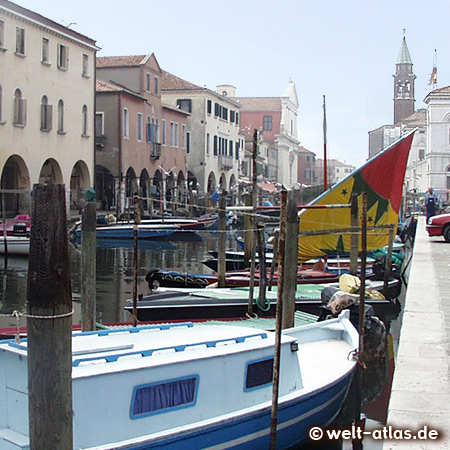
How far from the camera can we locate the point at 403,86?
11750cm

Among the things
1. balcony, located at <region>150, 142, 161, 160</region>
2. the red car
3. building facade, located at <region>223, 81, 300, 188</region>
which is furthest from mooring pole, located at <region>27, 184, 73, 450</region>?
building facade, located at <region>223, 81, 300, 188</region>

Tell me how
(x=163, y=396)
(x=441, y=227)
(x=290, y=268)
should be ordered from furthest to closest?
(x=441, y=227), (x=290, y=268), (x=163, y=396)

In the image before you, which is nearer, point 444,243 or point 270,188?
point 444,243

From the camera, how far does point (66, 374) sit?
162 inches

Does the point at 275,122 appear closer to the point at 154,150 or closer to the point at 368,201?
the point at 154,150

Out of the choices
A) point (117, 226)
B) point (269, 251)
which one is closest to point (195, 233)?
point (117, 226)

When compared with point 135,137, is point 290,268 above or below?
below

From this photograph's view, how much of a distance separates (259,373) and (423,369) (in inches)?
57.4

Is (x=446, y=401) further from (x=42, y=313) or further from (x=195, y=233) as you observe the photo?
(x=195, y=233)

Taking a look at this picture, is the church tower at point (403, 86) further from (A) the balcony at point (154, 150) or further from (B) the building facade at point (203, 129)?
A: (A) the balcony at point (154, 150)

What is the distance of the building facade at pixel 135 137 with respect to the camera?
4009 centimetres

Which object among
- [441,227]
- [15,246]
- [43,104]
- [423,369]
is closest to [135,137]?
[43,104]

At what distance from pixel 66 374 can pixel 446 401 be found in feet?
10.7

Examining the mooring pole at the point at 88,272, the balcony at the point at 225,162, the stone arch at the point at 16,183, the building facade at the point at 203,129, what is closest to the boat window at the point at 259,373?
the mooring pole at the point at 88,272
